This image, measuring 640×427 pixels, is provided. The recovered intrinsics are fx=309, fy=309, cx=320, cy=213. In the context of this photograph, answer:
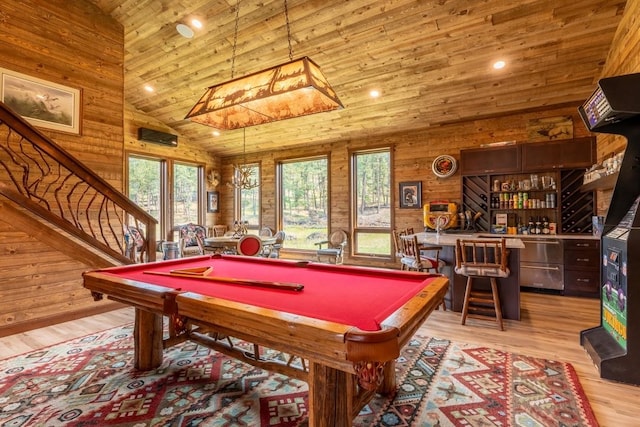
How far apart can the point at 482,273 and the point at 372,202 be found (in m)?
3.64

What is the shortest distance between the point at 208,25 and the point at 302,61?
2.82m

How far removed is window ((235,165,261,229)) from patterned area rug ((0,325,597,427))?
18.5 feet

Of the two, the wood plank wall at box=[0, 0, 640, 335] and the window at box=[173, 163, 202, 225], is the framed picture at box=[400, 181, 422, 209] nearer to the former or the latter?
the wood plank wall at box=[0, 0, 640, 335]

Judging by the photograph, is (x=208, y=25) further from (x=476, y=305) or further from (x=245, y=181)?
(x=476, y=305)

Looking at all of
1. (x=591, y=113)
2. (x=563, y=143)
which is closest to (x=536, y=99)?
(x=563, y=143)

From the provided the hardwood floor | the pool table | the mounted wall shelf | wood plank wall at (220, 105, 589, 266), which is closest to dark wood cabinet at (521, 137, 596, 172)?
wood plank wall at (220, 105, 589, 266)

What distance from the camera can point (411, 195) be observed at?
6.27 meters

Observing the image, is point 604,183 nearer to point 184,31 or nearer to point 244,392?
point 244,392

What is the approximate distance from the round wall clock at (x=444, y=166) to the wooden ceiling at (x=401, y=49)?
69 centimetres

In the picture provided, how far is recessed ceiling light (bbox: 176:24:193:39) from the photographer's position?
4312 millimetres

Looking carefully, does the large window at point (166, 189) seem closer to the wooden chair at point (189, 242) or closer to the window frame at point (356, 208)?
the wooden chair at point (189, 242)

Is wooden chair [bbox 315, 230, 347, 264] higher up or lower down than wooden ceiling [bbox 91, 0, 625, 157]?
lower down

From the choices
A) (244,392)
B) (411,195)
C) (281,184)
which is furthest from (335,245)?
(244,392)

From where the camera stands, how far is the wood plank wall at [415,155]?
5.41 meters
